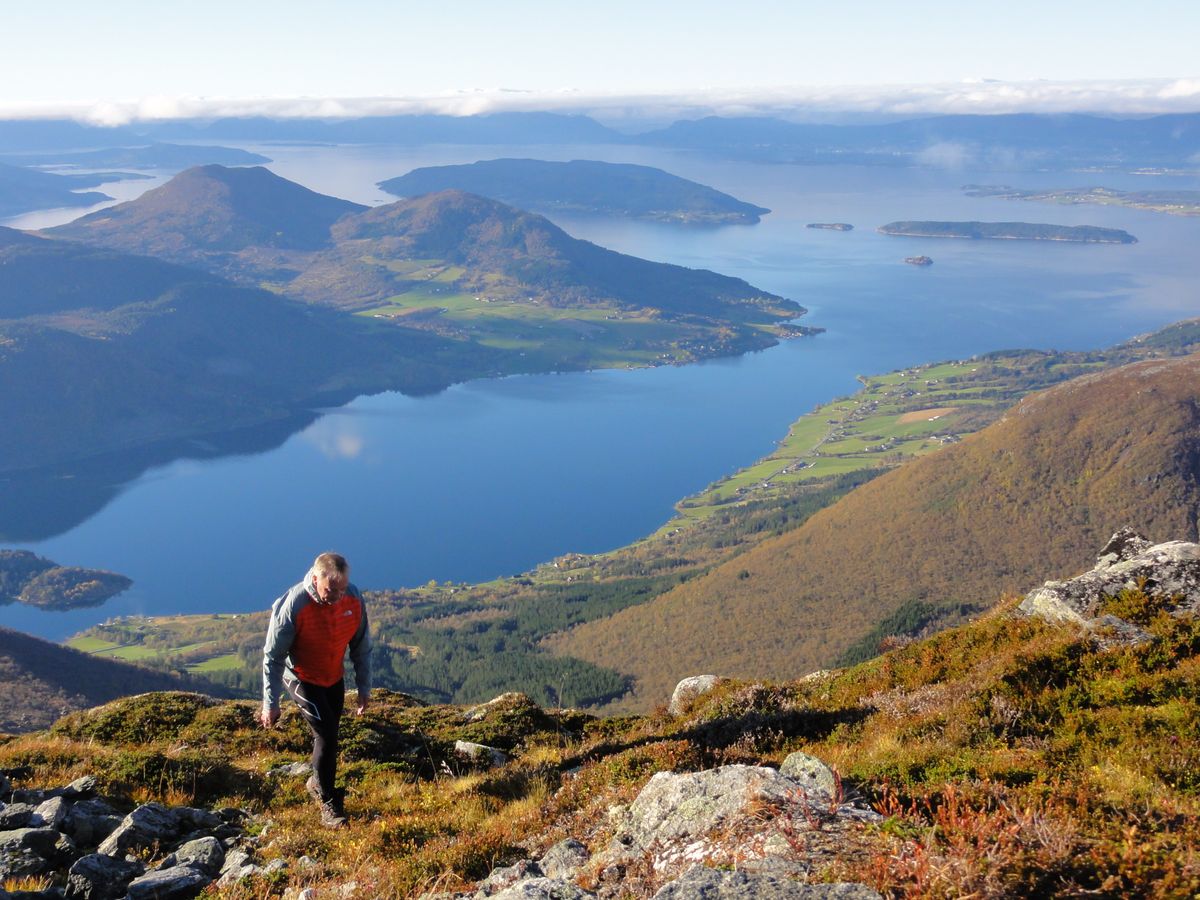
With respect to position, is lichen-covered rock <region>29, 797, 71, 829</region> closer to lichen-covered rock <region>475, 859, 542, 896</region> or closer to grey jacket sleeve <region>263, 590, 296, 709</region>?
grey jacket sleeve <region>263, 590, 296, 709</region>

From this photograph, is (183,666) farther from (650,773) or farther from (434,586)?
(650,773)

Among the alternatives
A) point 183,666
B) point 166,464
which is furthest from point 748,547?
point 166,464

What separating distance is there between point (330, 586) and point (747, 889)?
16.0 feet

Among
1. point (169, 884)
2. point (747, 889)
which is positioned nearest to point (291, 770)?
point (169, 884)

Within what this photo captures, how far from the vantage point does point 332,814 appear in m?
8.32

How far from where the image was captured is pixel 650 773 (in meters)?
8.39

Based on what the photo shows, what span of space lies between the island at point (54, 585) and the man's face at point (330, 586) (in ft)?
432

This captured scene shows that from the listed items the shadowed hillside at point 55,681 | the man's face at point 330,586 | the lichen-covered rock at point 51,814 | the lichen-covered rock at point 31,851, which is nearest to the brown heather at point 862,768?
the lichen-covered rock at point 51,814

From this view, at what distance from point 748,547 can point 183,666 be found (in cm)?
6244

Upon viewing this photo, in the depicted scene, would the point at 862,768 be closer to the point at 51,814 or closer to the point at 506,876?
the point at 506,876

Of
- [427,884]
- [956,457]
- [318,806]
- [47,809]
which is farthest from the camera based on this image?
[956,457]

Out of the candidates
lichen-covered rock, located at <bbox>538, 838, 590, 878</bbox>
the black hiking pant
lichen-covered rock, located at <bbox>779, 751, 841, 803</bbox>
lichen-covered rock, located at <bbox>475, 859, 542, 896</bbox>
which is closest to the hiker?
the black hiking pant

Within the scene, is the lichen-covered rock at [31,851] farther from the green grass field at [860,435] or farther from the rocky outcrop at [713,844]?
the green grass field at [860,435]

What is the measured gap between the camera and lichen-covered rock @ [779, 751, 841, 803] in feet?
20.6
